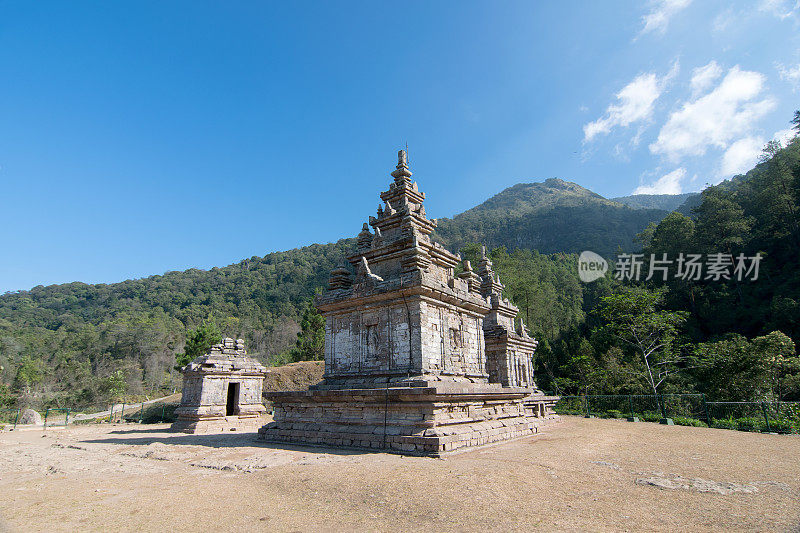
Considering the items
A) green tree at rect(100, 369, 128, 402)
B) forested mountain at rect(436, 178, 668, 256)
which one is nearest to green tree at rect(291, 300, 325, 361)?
green tree at rect(100, 369, 128, 402)

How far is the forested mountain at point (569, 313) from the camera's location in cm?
2852

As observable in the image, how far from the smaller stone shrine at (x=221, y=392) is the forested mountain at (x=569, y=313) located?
917 inches

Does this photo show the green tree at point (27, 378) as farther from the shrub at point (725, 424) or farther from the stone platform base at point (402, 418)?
the shrub at point (725, 424)

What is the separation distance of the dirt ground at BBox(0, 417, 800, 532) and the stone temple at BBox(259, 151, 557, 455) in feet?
2.87

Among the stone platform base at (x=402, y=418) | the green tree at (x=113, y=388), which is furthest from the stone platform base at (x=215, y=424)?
the green tree at (x=113, y=388)

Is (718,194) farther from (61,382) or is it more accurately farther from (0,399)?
(61,382)

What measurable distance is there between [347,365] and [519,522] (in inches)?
326

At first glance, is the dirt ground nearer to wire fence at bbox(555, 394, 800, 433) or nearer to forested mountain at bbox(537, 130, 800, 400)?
wire fence at bbox(555, 394, 800, 433)

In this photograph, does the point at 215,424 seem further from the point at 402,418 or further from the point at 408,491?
the point at 408,491

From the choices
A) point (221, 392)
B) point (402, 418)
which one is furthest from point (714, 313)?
point (221, 392)

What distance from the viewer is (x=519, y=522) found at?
4809 millimetres

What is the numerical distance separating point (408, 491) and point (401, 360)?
5321 millimetres

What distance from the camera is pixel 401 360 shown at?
11250 mm

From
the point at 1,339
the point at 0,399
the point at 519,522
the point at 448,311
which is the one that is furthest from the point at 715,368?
the point at 1,339
